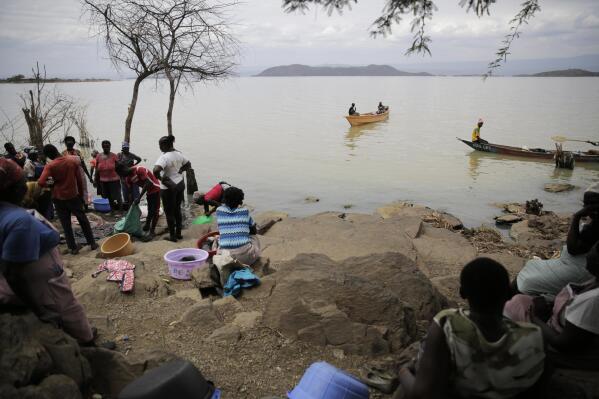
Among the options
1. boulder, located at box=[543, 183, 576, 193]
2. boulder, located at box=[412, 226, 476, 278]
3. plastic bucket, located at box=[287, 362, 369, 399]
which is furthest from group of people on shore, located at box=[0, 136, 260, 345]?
boulder, located at box=[543, 183, 576, 193]

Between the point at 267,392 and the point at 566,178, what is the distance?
21090 millimetres

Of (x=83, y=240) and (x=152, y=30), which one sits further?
(x=152, y=30)

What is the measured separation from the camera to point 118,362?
3.02 m

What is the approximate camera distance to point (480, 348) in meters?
1.93

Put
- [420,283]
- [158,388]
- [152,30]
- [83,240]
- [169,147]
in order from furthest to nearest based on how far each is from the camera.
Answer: [152,30] → [83,240] → [169,147] → [420,283] → [158,388]

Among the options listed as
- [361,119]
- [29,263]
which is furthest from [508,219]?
[361,119]

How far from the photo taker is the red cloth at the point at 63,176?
21.5 ft

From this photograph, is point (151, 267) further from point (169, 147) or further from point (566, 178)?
point (566, 178)

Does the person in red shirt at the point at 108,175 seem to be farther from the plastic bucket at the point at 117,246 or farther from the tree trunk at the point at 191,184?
the tree trunk at the point at 191,184

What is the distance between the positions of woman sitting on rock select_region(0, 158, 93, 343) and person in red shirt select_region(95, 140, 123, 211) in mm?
6462

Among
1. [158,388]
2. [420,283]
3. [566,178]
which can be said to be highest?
[158,388]

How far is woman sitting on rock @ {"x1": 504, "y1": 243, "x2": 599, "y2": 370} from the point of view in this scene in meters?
2.45

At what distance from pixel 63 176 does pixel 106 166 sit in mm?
2709

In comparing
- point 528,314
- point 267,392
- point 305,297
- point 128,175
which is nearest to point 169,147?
point 128,175
